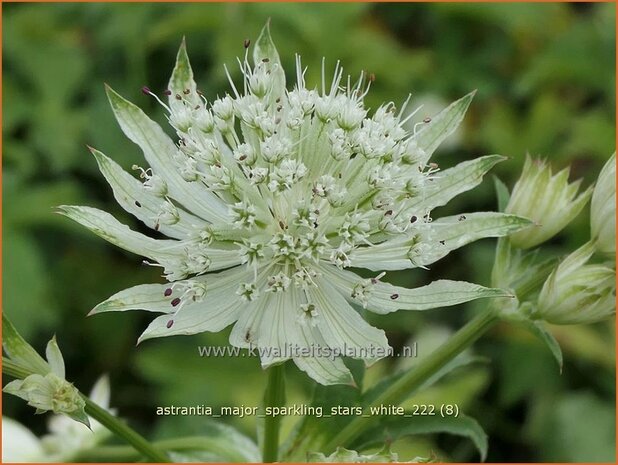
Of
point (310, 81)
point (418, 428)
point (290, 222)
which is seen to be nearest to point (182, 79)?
point (290, 222)

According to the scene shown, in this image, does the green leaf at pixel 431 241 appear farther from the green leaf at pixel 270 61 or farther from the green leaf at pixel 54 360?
the green leaf at pixel 54 360

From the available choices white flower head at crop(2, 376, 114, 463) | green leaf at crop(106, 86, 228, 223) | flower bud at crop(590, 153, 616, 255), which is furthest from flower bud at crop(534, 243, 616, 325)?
white flower head at crop(2, 376, 114, 463)

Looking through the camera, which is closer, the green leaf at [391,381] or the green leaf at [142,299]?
the green leaf at [142,299]

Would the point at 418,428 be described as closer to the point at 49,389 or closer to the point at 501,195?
the point at 501,195

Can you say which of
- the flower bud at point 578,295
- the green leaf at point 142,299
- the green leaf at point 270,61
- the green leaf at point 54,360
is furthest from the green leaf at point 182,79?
the flower bud at point 578,295

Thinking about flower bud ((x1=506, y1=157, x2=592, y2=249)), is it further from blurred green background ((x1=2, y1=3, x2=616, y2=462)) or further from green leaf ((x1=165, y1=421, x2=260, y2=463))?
blurred green background ((x1=2, y1=3, x2=616, y2=462))
